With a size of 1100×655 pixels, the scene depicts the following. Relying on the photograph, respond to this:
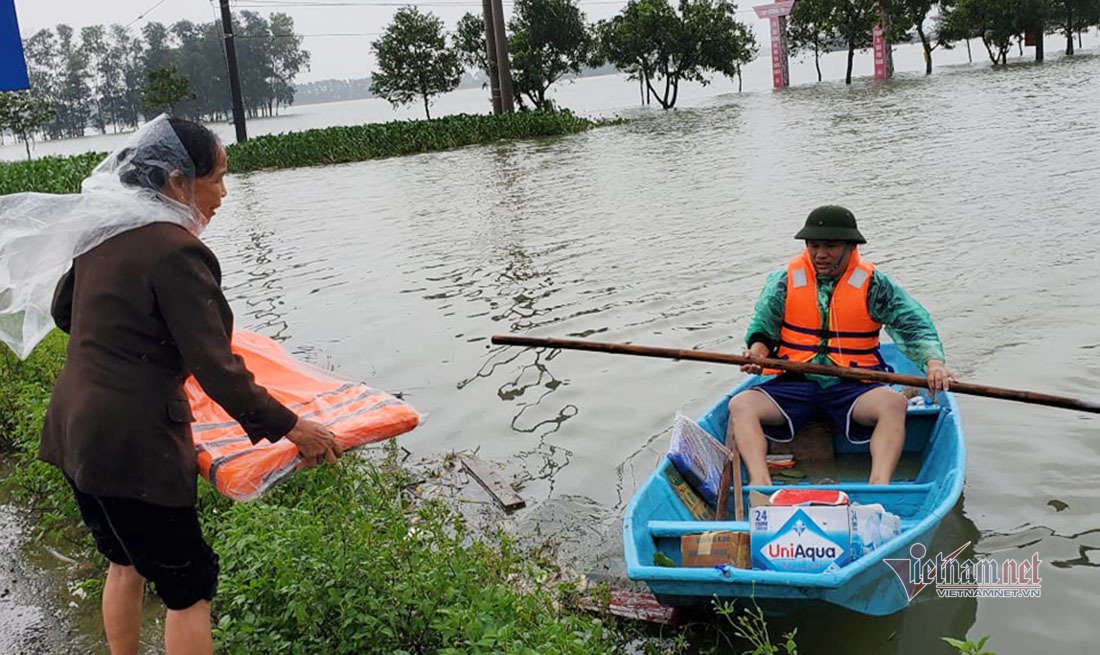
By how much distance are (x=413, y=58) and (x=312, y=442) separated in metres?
38.2

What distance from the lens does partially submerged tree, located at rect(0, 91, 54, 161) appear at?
33.7m

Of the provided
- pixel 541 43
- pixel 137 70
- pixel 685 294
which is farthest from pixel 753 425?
pixel 137 70

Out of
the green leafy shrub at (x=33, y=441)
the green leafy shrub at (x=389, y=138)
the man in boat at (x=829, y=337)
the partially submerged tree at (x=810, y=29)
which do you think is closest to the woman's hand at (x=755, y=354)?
the man in boat at (x=829, y=337)

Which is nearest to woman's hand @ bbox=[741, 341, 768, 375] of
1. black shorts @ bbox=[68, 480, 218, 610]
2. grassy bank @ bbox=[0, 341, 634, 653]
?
grassy bank @ bbox=[0, 341, 634, 653]

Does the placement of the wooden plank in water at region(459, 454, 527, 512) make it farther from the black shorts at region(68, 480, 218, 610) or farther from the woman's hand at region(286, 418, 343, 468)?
the black shorts at region(68, 480, 218, 610)

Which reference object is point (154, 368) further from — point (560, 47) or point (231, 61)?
point (560, 47)

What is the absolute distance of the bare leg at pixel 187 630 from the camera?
294 cm

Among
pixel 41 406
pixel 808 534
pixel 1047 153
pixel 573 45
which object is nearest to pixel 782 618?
pixel 808 534

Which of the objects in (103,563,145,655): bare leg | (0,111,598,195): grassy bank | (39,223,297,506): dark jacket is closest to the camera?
(39,223,297,506): dark jacket

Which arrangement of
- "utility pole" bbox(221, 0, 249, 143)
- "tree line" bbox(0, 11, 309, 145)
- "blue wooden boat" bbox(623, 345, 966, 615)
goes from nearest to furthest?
"blue wooden boat" bbox(623, 345, 966, 615) < "utility pole" bbox(221, 0, 249, 143) < "tree line" bbox(0, 11, 309, 145)

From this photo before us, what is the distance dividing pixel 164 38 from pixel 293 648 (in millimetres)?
96173

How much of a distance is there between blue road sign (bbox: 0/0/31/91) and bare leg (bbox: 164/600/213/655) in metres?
3.61

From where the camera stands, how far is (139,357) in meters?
2.73

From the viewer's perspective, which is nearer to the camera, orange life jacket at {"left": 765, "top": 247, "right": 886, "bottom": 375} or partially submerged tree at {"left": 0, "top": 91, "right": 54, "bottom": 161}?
orange life jacket at {"left": 765, "top": 247, "right": 886, "bottom": 375}
